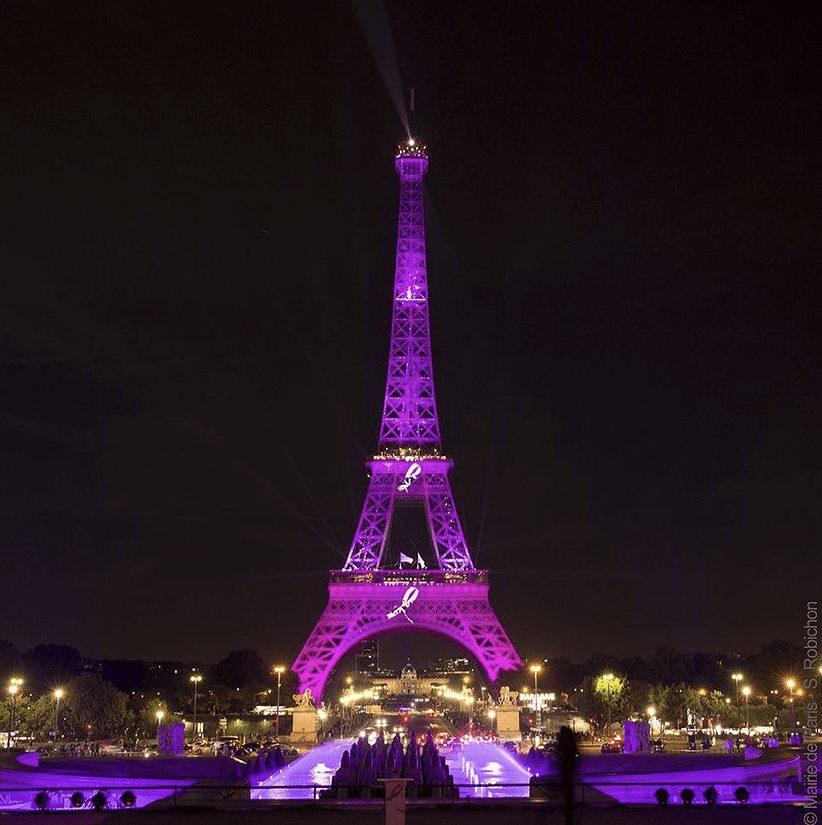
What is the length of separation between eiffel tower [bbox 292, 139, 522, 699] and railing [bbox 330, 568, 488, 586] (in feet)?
0.28

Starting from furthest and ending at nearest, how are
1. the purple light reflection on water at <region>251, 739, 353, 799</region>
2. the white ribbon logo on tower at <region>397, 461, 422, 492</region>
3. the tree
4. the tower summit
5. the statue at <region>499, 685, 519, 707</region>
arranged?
the tower summit → the white ribbon logo on tower at <region>397, 461, 422, 492</region> → the tree → the statue at <region>499, 685, 519, 707</region> → the purple light reflection on water at <region>251, 739, 353, 799</region>

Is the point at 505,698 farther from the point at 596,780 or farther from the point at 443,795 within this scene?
the point at 443,795

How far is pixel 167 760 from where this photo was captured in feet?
185

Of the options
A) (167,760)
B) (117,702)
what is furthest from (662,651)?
(167,760)

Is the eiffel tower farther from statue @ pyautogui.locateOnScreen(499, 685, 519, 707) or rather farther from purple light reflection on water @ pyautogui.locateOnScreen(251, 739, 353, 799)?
purple light reflection on water @ pyautogui.locateOnScreen(251, 739, 353, 799)

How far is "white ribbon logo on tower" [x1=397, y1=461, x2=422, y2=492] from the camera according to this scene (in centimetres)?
10456

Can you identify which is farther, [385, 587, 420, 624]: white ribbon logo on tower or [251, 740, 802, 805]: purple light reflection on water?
[385, 587, 420, 624]: white ribbon logo on tower

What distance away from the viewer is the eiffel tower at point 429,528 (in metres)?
101

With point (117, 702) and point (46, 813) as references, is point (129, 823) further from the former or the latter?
point (117, 702)

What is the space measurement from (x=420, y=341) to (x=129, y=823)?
8078cm

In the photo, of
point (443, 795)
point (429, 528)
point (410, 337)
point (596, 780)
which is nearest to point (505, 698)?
point (429, 528)

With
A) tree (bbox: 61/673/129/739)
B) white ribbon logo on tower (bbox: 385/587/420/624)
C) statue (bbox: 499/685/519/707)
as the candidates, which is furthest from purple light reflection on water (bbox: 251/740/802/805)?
tree (bbox: 61/673/129/739)

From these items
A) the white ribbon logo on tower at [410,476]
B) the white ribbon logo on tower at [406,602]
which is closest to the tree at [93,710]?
the white ribbon logo on tower at [406,602]

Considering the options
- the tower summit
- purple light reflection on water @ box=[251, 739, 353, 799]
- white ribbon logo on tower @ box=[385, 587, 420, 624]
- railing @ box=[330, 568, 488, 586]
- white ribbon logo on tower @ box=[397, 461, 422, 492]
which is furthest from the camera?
A: the tower summit
